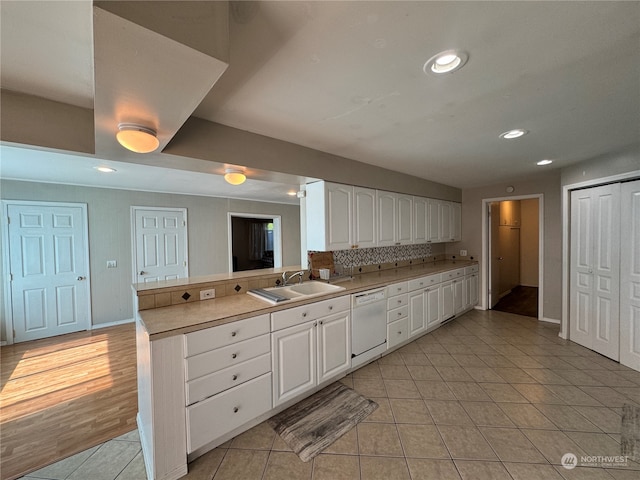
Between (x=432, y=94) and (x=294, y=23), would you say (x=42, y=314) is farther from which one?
(x=432, y=94)

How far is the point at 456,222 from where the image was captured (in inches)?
186

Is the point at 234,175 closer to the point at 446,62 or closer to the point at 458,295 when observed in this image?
the point at 446,62

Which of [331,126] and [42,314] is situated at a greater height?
[331,126]

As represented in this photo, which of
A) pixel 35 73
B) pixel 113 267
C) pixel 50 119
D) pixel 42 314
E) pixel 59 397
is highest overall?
pixel 35 73

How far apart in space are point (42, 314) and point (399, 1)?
18.3 ft

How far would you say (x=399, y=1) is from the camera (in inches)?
36.6

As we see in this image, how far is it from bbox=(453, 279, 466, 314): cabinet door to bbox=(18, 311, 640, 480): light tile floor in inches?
49.7

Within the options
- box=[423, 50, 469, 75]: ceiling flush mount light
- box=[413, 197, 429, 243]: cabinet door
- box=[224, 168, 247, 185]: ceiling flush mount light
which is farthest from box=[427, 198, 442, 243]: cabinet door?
box=[224, 168, 247, 185]: ceiling flush mount light

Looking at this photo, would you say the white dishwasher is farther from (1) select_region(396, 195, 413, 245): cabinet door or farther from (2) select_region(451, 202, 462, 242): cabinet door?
(2) select_region(451, 202, 462, 242): cabinet door

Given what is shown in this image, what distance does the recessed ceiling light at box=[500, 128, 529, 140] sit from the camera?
2.11 metres

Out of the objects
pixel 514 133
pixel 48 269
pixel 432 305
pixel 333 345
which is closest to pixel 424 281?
pixel 432 305

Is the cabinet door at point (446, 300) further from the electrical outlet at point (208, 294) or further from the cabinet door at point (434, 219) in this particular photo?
the electrical outlet at point (208, 294)

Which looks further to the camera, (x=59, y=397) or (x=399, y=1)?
(x=59, y=397)

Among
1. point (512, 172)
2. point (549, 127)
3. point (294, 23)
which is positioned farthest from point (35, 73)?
point (512, 172)
